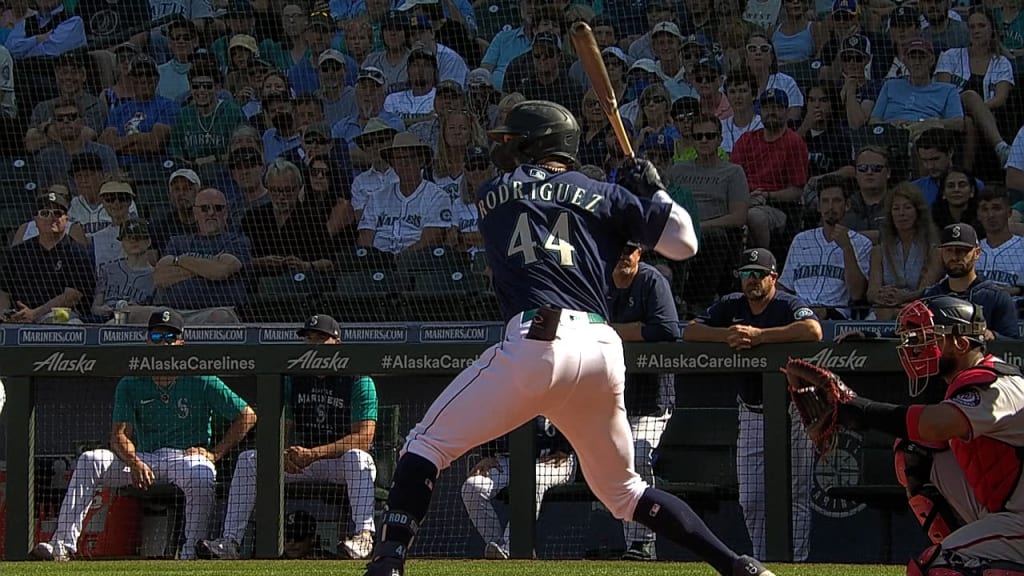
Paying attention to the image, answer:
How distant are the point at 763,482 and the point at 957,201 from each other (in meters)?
→ 2.61

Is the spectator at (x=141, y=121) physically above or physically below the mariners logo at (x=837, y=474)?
above

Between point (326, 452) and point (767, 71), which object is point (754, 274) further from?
point (767, 71)

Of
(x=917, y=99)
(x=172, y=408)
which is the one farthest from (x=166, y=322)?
(x=917, y=99)

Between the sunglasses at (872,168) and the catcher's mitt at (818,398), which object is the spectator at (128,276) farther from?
the catcher's mitt at (818,398)

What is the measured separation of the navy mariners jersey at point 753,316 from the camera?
721cm

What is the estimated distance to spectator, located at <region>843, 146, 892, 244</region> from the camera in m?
8.99

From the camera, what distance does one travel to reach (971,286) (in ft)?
23.5

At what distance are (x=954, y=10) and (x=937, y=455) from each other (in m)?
6.09

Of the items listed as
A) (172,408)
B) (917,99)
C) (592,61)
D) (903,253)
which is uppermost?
(592,61)

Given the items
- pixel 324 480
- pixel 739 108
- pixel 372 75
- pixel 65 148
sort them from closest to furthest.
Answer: pixel 324 480 < pixel 739 108 < pixel 372 75 < pixel 65 148

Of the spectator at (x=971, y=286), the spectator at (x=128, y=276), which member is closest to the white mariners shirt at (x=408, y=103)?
the spectator at (x=128, y=276)

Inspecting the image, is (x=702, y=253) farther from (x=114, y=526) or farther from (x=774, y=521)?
(x=114, y=526)

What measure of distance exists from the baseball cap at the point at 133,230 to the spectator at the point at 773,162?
166 inches

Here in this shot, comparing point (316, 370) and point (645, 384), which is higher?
point (316, 370)
